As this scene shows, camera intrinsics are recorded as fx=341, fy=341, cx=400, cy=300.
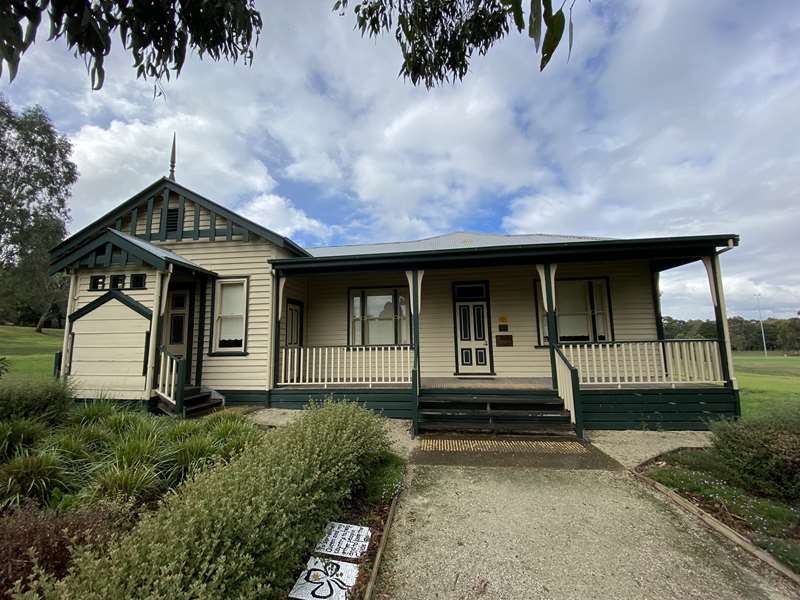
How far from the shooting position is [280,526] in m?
2.22

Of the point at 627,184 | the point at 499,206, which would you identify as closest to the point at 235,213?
the point at 499,206

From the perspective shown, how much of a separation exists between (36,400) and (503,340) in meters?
8.68

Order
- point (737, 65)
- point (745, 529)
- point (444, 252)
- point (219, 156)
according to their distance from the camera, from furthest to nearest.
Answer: point (219, 156) → point (444, 252) → point (737, 65) → point (745, 529)

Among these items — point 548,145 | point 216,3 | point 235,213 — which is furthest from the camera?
point 548,145

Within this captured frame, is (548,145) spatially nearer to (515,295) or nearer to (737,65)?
(737,65)

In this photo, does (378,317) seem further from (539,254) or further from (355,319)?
(539,254)

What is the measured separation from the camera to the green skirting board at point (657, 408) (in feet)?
20.4

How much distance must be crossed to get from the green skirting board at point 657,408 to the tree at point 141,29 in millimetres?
7269

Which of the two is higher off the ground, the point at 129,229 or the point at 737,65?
the point at 737,65

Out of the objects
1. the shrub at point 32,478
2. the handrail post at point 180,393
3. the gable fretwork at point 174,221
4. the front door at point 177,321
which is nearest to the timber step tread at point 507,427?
the handrail post at point 180,393

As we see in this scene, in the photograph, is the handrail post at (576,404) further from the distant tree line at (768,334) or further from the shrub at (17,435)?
the distant tree line at (768,334)

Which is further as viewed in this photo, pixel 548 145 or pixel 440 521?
pixel 548 145

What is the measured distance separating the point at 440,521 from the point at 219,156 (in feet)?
40.9

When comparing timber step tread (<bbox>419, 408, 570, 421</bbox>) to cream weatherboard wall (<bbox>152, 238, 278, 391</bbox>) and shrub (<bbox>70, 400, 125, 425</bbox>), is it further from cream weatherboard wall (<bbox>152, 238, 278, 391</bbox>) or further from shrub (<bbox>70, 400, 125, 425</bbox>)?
shrub (<bbox>70, 400, 125, 425</bbox>)
